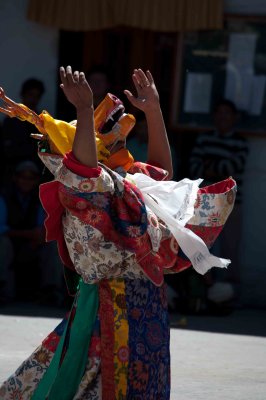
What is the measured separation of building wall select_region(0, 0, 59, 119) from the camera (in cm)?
1006

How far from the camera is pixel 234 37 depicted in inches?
393

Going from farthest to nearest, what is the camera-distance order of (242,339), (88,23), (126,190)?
(88,23)
(242,339)
(126,190)

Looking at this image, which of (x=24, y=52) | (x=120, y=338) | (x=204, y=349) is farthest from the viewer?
(x=24, y=52)

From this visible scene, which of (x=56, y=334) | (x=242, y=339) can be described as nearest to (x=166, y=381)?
(x=56, y=334)

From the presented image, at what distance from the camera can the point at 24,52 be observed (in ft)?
33.1

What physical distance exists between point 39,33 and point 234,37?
5.95ft

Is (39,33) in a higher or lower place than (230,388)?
higher

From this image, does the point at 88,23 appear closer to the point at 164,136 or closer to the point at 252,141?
the point at 252,141

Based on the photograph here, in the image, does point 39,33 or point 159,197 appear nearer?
point 159,197

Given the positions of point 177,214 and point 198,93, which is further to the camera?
point 198,93

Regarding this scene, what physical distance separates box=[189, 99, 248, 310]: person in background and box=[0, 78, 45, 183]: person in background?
4.93 feet

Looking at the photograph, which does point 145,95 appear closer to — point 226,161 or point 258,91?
point 226,161

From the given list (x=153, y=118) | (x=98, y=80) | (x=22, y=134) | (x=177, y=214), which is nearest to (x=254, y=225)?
(x=98, y=80)

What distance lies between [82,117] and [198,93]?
595 centimetres
